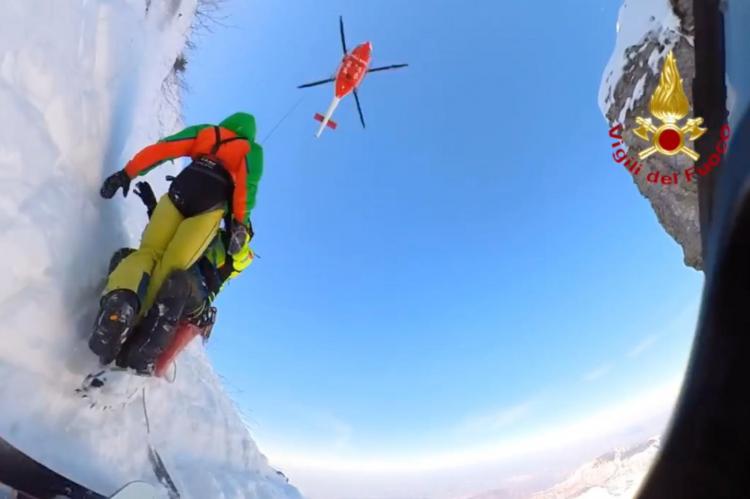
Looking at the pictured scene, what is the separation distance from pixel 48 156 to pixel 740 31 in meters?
4.96

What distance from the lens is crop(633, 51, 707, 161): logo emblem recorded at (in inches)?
201

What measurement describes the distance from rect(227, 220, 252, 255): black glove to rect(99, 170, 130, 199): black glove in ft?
3.48

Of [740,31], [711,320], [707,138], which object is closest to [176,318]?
[711,320]

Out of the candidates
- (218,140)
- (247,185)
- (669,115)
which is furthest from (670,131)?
(218,140)

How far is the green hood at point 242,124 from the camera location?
212 inches

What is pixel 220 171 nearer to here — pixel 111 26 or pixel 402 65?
pixel 111 26

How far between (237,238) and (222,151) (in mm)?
912

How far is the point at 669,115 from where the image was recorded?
230 inches

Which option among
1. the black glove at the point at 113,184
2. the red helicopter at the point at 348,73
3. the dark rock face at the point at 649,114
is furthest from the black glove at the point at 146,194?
the red helicopter at the point at 348,73

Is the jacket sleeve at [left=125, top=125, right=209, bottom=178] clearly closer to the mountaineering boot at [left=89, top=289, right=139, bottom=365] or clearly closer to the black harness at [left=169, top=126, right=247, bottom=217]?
the black harness at [left=169, top=126, right=247, bottom=217]

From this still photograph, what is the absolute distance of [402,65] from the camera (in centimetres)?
1661

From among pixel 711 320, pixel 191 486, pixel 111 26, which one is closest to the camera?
pixel 711 320

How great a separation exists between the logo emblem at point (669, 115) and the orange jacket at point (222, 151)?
384cm

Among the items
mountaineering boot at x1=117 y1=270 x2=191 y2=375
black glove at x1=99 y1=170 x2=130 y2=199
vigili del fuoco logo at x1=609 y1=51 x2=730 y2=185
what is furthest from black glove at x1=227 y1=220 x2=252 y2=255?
vigili del fuoco logo at x1=609 y1=51 x2=730 y2=185
